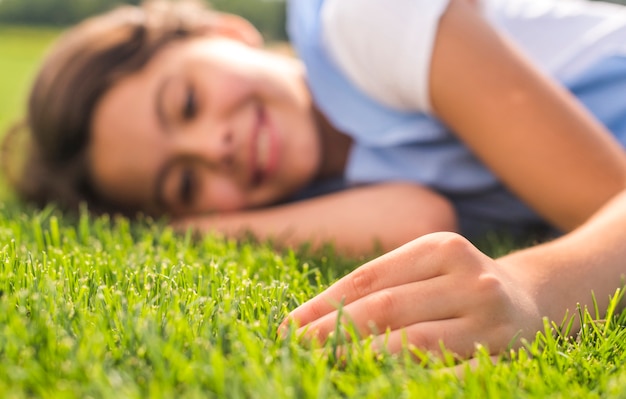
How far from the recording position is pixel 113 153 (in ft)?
7.53

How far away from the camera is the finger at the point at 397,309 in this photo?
936mm

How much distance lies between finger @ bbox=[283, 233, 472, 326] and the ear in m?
1.78

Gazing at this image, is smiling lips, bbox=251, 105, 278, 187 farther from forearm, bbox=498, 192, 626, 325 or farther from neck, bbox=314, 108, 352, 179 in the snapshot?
forearm, bbox=498, 192, 626, 325

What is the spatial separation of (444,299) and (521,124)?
29.5 inches

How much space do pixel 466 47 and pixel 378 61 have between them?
0.28 metres

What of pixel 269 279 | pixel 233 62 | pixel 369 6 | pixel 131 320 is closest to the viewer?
pixel 131 320

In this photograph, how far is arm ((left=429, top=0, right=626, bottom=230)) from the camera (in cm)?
152

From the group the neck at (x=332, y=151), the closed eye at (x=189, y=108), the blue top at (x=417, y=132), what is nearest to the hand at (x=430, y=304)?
the blue top at (x=417, y=132)

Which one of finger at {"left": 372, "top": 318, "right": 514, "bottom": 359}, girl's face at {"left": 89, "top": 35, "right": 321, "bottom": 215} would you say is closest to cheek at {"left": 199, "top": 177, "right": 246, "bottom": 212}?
girl's face at {"left": 89, "top": 35, "right": 321, "bottom": 215}

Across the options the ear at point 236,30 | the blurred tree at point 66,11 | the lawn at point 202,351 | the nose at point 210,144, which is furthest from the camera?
the blurred tree at point 66,11

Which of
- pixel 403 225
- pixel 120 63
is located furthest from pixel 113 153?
pixel 403 225

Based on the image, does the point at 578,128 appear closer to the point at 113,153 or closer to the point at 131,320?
the point at 131,320

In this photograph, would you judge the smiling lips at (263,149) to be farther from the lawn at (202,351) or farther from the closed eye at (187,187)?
the lawn at (202,351)

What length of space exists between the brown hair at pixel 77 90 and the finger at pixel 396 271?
1.61 metres
